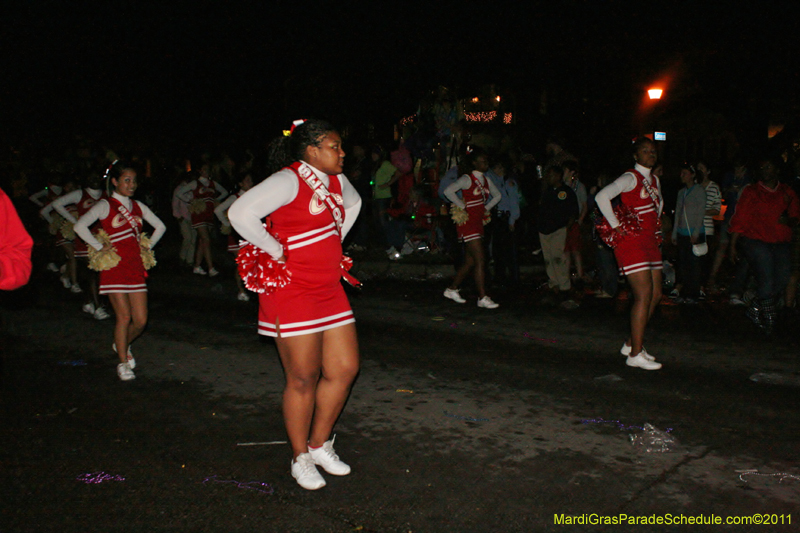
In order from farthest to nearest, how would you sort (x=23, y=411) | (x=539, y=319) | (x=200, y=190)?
(x=200, y=190) < (x=539, y=319) < (x=23, y=411)

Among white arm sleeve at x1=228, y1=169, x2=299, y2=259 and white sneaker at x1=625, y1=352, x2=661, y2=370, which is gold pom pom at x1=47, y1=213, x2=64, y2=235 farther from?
white sneaker at x1=625, y1=352, x2=661, y2=370

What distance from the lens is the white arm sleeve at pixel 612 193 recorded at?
6555 mm

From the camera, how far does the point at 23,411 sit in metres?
5.65

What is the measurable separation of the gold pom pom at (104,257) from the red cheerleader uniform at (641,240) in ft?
14.5

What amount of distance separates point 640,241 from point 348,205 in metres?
3.25

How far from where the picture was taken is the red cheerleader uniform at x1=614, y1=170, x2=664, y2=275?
6.56 m

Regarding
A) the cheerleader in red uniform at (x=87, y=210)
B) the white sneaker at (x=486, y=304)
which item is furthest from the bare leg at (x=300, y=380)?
the white sneaker at (x=486, y=304)

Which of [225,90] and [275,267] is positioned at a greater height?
[225,90]

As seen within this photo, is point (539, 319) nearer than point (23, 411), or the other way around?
point (23, 411)

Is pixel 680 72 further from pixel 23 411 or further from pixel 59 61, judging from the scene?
pixel 23 411

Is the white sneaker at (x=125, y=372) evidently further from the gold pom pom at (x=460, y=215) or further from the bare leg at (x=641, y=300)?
the gold pom pom at (x=460, y=215)

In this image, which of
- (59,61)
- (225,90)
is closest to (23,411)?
(59,61)

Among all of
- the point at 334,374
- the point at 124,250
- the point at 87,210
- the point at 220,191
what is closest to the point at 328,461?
the point at 334,374

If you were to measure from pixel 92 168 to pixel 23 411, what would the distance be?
171 inches
